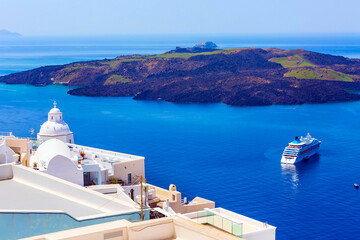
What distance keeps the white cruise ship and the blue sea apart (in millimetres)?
1072

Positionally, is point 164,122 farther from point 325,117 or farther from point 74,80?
point 74,80

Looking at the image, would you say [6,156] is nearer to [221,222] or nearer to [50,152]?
[50,152]

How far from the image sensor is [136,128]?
8194 centimetres

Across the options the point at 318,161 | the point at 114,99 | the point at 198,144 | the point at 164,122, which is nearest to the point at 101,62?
the point at 114,99

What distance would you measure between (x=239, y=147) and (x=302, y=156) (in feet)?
28.6

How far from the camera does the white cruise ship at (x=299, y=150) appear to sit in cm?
5931

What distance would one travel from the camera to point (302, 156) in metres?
61.4

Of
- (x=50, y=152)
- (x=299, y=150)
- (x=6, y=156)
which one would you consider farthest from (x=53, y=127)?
(x=299, y=150)

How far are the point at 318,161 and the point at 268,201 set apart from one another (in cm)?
1856

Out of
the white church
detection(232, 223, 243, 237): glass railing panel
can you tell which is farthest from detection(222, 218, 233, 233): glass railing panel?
the white church

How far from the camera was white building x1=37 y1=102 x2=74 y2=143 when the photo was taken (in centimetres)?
3869

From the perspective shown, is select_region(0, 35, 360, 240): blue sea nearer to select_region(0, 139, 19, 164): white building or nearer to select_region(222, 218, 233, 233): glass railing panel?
select_region(0, 139, 19, 164): white building

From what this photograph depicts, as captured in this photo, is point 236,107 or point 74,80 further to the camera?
point 74,80

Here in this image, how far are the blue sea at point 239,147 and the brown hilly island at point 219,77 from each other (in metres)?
6.72
